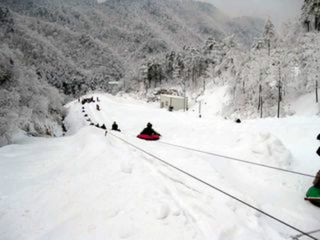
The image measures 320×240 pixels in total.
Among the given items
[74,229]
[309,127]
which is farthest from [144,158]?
[309,127]

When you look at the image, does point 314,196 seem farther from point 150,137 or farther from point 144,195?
point 150,137

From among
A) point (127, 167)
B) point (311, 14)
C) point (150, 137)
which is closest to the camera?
point (127, 167)

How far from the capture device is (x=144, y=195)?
5297 mm

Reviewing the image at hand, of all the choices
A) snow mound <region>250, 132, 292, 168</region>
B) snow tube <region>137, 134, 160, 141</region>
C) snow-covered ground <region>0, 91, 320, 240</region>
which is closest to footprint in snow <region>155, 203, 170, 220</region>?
snow-covered ground <region>0, 91, 320, 240</region>

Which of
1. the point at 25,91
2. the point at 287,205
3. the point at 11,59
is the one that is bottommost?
the point at 287,205

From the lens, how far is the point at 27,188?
6.03 metres

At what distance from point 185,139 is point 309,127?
7.87 m

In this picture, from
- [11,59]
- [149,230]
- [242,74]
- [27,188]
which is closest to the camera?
[149,230]

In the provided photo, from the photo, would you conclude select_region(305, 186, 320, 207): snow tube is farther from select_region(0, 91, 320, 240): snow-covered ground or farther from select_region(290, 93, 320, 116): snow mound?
select_region(290, 93, 320, 116): snow mound

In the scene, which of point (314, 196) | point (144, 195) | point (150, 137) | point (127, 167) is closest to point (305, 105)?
point (150, 137)

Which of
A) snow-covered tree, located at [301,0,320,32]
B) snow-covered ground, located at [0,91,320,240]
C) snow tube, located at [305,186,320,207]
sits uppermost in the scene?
snow-covered tree, located at [301,0,320,32]

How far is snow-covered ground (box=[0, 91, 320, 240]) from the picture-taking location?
172 inches

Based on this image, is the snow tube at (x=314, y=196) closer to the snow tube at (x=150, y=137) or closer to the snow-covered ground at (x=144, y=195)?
the snow-covered ground at (x=144, y=195)

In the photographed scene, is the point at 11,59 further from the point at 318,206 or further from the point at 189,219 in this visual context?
the point at 318,206
